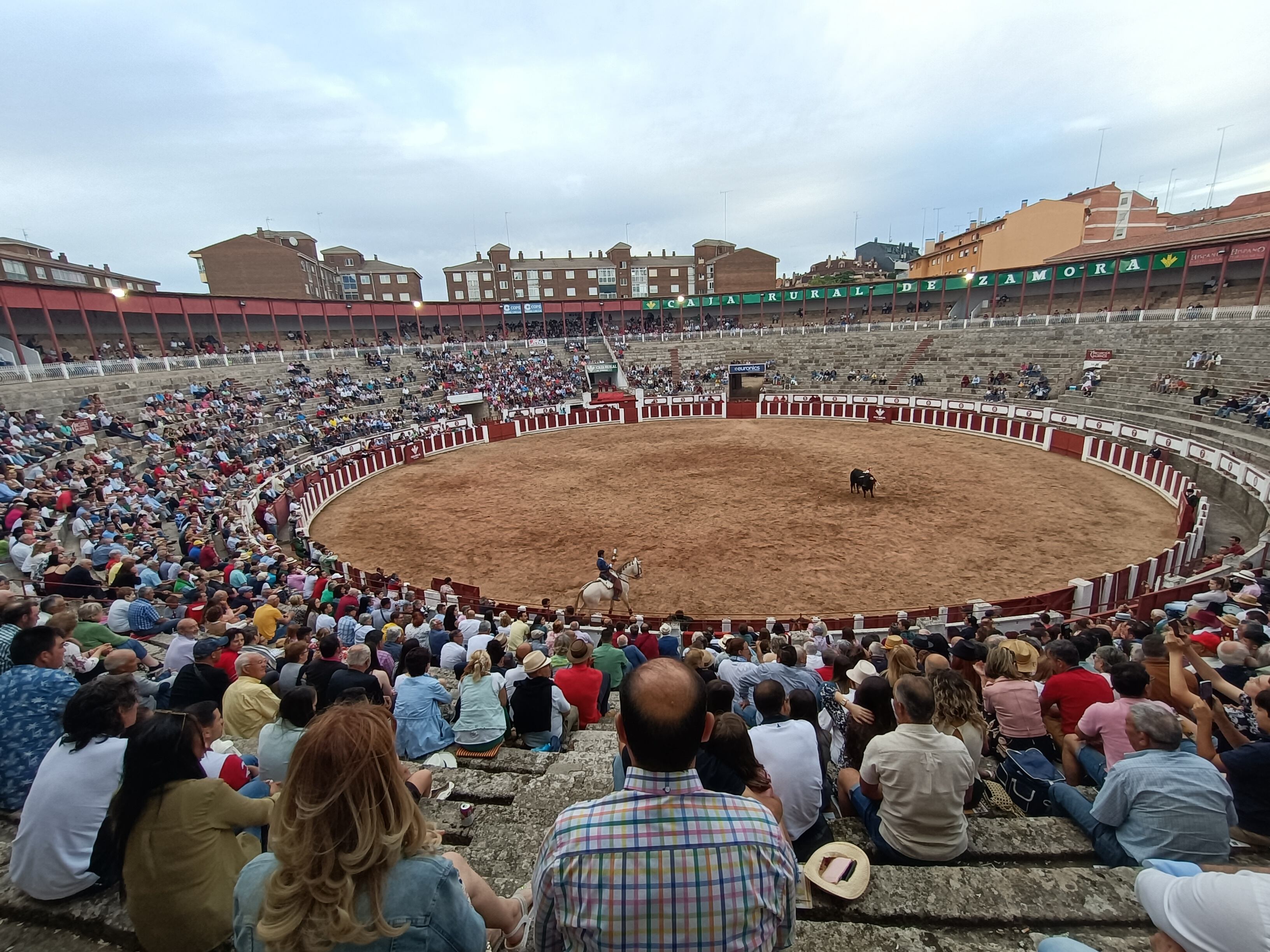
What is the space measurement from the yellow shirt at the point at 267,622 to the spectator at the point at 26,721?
5337 mm

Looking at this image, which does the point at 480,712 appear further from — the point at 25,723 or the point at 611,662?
the point at 25,723

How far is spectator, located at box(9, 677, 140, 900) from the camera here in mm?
2832

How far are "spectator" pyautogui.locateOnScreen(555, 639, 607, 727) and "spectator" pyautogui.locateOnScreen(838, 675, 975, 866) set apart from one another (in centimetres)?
327

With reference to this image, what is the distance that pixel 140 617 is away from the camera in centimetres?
864

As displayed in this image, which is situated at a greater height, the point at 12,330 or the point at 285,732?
the point at 12,330

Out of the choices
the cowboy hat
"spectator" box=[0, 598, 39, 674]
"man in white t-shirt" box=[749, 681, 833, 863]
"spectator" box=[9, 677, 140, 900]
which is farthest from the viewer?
the cowboy hat

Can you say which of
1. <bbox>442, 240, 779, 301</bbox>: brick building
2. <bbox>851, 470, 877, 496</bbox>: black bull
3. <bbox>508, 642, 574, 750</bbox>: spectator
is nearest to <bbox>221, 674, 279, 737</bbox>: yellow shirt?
<bbox>508, 642, 574, 750</bbox>: spectator

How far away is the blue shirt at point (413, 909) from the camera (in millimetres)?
1762

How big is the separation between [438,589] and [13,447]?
15.2m

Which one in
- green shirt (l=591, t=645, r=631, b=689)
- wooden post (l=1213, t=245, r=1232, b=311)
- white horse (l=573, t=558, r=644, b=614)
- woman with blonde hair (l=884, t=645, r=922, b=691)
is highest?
wooden post (l=1213, t=245, r=1232, b=311)

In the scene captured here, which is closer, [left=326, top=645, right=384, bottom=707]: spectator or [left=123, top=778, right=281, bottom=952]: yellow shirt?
[left=123, top=778, right=281, bottom=952]: yellow shirt

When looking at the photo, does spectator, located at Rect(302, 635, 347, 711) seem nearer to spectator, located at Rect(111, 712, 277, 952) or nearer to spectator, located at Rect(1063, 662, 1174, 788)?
spectator, located at Rect(111, 712, 277, 952)

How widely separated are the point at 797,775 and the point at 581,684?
3127mm

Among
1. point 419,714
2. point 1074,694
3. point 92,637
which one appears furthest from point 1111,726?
point 92,637
